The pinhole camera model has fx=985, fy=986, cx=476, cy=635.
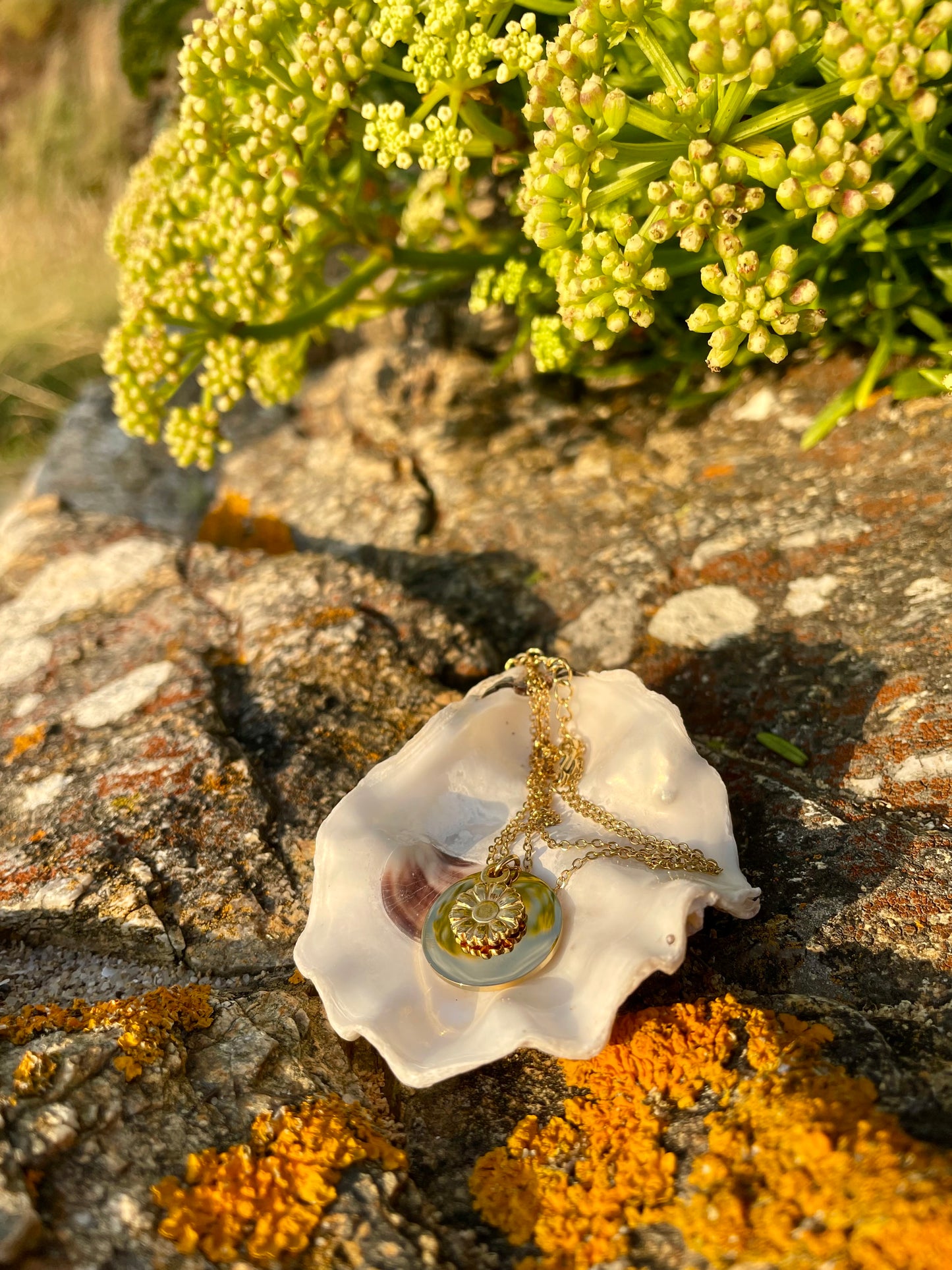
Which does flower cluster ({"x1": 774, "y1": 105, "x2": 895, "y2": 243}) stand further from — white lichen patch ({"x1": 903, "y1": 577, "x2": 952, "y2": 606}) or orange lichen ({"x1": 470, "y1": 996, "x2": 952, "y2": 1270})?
orange lichen ({"x1": 470, "y1": 996, "x2": 952, "y2": 1270})

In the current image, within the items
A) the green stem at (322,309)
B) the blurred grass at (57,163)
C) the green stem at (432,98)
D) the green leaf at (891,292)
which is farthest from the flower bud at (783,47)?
the blurred grass at (57,163)

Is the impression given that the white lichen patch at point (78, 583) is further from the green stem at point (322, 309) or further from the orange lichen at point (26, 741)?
the green stem at point (322, 309)

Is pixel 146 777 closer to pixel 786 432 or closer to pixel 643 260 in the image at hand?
pixel 643 260

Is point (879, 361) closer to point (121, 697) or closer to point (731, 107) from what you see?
point (731, 107)

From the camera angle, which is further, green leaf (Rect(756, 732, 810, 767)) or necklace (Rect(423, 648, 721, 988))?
green leaf (Rect(756, 732, 810, 767))

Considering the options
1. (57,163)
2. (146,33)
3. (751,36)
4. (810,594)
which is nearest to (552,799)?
(810,594)

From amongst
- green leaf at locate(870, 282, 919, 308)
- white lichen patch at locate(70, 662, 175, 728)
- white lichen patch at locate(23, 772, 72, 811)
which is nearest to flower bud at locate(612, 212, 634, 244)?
green leaf at locate(870, 282, 919, 308)

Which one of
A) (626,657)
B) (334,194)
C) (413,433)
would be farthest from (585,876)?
(413,433)
